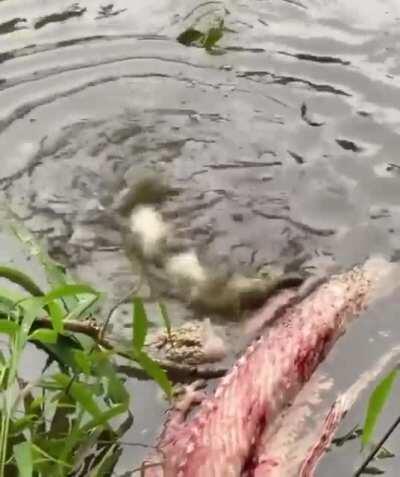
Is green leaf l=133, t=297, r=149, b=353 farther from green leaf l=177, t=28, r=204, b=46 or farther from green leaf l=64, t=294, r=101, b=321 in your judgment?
green leaf l=177, t=28, r=204, b=46

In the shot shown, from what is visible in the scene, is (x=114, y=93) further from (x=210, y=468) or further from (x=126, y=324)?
(x=210, y=468)

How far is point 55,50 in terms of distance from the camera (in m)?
3.16

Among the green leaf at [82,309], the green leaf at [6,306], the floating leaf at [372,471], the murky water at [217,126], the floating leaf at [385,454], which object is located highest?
the green leaf at [6,306]

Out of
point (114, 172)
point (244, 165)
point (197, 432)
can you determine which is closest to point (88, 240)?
point (114, 172)

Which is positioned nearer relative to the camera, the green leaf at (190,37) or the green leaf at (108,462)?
the green leaf at (108,462)

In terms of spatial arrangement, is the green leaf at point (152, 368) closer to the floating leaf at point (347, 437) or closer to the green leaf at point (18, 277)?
the green leaf at point (18, 277)

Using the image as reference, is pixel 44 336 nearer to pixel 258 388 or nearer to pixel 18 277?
pixel 18 277

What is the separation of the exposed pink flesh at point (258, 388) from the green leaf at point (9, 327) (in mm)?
375

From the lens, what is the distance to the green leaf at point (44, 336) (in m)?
1.86

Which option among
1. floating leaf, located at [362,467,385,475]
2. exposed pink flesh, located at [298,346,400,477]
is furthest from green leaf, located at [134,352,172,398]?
floating leaf, located at [362,467,385,475]

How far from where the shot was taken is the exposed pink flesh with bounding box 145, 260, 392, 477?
1.97 meters

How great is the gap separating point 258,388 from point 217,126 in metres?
0.96

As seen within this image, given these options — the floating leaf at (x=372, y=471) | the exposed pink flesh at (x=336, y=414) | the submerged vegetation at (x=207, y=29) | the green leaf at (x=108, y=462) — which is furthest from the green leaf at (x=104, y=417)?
the submerged vegetation at (x=207, y=29)

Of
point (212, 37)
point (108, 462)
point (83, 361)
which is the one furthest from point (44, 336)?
point (212, 37)
